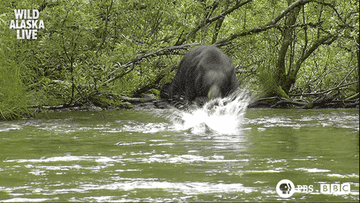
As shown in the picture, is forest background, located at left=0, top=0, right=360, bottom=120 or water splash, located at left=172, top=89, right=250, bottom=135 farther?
forest background, located at left=0, top=0, right=360, bottom=120

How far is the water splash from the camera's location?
27.9ft

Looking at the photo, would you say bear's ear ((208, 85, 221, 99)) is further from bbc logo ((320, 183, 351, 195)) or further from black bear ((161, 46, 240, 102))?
bbc logo ((320, 183, 351, 195))

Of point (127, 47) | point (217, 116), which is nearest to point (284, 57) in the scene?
point (127, 47)

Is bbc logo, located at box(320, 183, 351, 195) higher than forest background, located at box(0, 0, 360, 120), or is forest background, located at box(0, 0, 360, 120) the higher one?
forest background, located at box(0, 0, 360, 120)

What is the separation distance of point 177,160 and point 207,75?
8.11 feet

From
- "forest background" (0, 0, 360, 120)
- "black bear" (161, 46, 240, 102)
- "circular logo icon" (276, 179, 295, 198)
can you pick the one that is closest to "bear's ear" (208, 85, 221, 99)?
"black bear" (161, 46, 240, 102)

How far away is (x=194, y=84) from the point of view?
8.60 meters

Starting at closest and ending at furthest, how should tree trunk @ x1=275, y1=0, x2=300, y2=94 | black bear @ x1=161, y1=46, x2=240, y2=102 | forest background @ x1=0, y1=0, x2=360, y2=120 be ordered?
1. black bear @ x1=161, y1=46, x2=240, y2=102
2. forest background @ x1=0, y1=0, x2=360, y2=120
3. tree trunk @ x1=275, y1=0, x2=300, y2=94

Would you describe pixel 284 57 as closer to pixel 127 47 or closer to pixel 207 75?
pixel 127 47

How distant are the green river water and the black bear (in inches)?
22.8

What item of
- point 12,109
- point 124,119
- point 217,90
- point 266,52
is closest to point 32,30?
point 12,109

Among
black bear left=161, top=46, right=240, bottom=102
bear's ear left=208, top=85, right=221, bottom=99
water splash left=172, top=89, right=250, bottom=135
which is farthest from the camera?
water splash left=172, top=89, right=250, bottom=135

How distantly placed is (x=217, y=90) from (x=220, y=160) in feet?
7.87

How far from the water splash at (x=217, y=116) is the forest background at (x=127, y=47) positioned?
2081 millimetres
